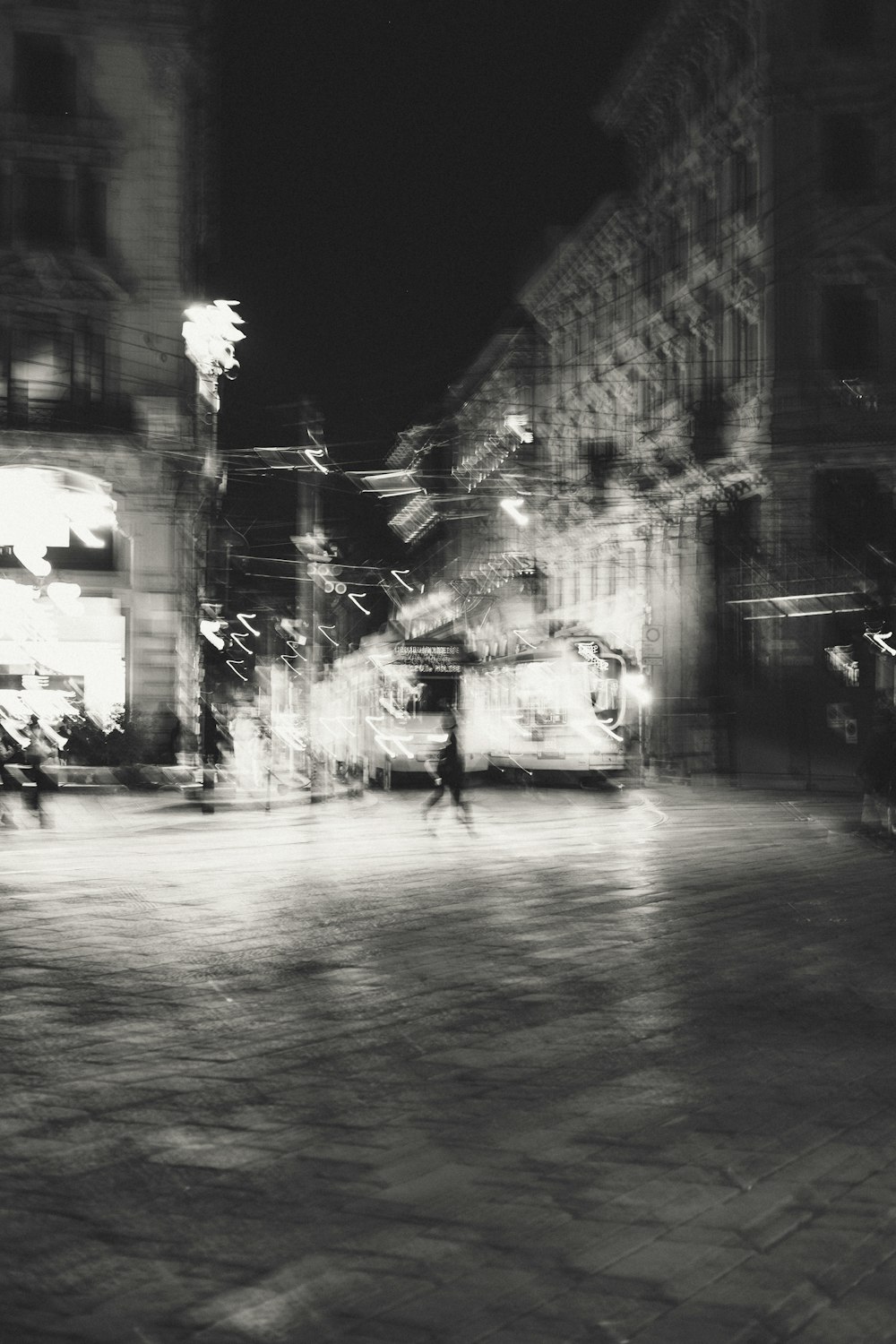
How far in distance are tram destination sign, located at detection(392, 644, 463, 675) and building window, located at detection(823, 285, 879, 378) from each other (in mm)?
11212

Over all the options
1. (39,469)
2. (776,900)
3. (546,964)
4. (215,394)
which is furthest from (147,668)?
(546,964)

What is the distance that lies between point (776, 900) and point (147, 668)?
27222mm

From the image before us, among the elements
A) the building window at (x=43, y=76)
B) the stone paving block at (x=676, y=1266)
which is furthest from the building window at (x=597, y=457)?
the stone paving block at (x=676, y=1266)

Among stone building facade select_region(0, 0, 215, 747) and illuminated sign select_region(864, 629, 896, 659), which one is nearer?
illuminated sign select_region(864, 629, 896, 659)

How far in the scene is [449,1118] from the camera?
618cm

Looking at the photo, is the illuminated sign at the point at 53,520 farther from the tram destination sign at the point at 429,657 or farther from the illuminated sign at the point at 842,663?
the illuminated sign at the point at 842,663

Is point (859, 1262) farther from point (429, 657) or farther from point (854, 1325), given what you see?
point (429, 657)

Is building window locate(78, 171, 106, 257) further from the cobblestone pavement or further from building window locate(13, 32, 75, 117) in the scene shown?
the cobblestone pavement

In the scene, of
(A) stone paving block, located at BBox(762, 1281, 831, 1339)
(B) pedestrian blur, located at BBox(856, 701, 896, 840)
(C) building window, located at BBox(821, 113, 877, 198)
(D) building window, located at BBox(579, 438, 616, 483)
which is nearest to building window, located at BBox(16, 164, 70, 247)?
(D) building window, located at BBox(579, 438, 616, 483)

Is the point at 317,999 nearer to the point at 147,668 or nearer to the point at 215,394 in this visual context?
the point at 215,394

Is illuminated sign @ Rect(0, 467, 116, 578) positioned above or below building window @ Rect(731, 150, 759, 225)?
below

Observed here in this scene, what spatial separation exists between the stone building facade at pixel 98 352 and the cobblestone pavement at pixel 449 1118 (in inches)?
992

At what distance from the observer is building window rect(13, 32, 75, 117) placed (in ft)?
126

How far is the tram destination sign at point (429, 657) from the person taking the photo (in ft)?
127
